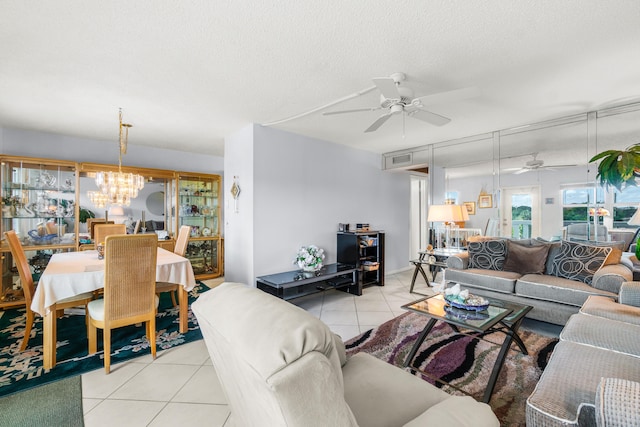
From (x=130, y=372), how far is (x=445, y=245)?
14.9 ft

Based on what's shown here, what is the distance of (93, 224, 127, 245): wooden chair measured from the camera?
377 centimetres

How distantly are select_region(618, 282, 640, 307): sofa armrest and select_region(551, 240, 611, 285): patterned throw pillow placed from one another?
671 mm

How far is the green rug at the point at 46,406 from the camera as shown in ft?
5.52

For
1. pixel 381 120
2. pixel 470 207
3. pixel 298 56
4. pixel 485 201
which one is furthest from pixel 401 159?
pixel 298 56

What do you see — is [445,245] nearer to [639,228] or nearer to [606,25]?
[639,228]

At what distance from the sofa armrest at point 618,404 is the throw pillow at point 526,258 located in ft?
9.82

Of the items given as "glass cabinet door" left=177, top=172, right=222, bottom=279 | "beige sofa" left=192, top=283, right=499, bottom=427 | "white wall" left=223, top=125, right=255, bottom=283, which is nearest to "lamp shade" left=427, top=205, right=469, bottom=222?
"white wall" left=223, top=125, right=255, bottom=283

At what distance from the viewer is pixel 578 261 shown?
10.0 ft

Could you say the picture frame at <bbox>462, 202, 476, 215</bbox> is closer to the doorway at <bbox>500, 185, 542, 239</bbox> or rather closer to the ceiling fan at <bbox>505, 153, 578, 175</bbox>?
the doorway at <bbox>500, 185, 542, 239</bbox>

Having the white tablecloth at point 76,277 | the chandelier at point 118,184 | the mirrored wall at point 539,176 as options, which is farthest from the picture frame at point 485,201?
the chandelier at point 118,184

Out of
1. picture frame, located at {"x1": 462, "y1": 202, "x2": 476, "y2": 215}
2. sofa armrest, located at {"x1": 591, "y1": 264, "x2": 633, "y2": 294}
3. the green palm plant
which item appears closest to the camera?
sofa armrest, located at {"x1": 591, "y1": 264, "x2": 633, "y2": 294}

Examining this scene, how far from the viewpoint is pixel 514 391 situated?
1903 millimetres

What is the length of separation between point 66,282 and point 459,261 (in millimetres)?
4161

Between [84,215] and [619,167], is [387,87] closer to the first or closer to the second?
[619,167]
